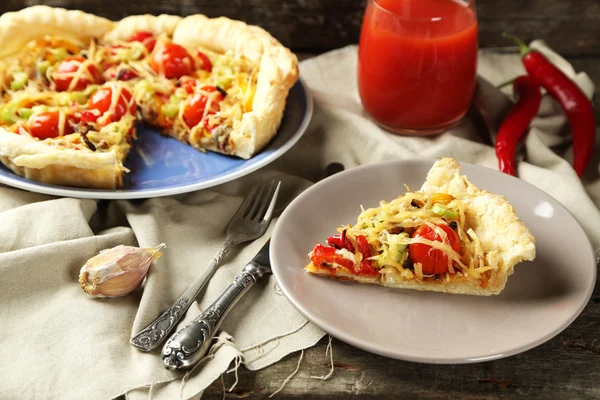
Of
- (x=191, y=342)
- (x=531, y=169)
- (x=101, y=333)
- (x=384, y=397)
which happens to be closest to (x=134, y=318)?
(x=101, y=333)

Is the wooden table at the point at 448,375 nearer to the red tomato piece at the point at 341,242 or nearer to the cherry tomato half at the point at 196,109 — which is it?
the red tomato piece at the point at 341,242

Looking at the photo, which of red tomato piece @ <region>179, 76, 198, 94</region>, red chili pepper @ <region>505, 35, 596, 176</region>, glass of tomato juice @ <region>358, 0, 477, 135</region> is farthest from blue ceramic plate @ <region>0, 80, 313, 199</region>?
red chili pepper @ <region>505, 35, 596, 176</region>

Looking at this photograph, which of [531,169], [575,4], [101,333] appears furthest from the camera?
[575,4]

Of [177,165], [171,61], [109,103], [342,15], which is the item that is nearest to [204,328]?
[177,165]

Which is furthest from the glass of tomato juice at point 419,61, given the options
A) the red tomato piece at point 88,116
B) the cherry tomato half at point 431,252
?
the red tomato piece at point 88,116

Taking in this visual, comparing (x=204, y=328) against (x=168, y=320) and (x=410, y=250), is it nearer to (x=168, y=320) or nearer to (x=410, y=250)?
(x=168, y=320)

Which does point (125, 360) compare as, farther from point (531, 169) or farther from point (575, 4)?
point (575, 4)
